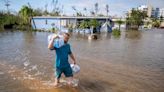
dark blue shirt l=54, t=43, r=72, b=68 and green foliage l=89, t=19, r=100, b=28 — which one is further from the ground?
green foliage l=89, t=19, r=100, b=28

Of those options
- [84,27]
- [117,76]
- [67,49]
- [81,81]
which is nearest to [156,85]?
[117,76]

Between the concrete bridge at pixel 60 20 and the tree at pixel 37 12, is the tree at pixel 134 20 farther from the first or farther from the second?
the concrete bridge at pixel 60 20

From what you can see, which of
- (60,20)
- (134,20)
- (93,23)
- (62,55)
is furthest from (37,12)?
(62,55)

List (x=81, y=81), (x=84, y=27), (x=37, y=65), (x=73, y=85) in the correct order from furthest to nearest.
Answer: (x=84, y=27) → (x=37, y=65) → (x=81, y=81) → (x=73, y=85)

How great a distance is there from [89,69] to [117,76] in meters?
1.51

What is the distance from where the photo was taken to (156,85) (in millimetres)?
7883

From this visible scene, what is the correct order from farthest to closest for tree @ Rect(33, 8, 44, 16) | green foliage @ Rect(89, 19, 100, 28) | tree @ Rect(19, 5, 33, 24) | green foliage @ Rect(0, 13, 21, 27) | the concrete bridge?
1. tree @ Rect(33, 8, 44, 16)
2. tree @ Rect(19, 5, 33, 24)
3. green foliage @ Rect(0, 13, 21, 27)
4. the concrete bridge
5. green foliage @ Rect(89, 19, 100, 28)

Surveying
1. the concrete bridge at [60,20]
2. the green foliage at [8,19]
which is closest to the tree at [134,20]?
the concrete bridge at [60,20]

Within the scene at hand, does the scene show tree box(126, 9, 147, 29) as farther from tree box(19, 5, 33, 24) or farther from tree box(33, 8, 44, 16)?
tree box(19, 5, 33, 24)

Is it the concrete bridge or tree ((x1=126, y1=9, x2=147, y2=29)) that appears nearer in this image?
the concrete bridge

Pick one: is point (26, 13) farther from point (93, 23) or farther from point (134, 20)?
point (134, 20)

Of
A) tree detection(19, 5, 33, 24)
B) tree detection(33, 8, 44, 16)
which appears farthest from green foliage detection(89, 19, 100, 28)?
tree detection(33, 8, 44, 16)

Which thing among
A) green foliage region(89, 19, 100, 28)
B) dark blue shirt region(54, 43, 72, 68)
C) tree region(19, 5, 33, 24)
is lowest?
dark blue shirt region(54, 43, 72, 68)

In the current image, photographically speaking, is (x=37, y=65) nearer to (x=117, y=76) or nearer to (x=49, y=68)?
(x=49, y=68)
